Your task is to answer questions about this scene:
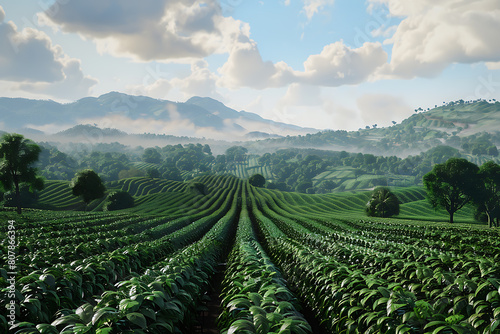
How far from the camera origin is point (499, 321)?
12.4 feet

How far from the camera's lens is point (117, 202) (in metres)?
93.5

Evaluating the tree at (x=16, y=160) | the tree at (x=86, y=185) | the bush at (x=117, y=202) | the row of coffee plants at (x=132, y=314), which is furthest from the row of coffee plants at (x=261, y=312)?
the bush at (x=117, y=202)

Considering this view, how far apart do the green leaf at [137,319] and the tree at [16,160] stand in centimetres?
5462

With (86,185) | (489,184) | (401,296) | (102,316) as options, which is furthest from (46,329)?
(86,185)

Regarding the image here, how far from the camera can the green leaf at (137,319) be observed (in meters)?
3.32

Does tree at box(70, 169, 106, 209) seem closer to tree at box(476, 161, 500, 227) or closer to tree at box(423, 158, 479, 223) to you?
tree at box(423, 158, 479, 223)

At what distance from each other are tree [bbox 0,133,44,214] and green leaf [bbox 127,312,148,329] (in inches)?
2150

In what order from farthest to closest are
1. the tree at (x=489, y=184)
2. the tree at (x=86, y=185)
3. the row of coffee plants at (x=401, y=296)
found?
the tree at (x=86, y=185) < the tree at (x=489, y=184) < the row of coffee plants at (x=401, y=296)

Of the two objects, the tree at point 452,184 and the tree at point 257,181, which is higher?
the tree at point 452,184

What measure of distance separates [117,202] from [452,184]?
3707 inches

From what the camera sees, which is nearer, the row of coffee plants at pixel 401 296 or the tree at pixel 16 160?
the row of coffee plants at pixel 401 296

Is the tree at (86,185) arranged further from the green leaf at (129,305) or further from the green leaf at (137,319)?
the green leaf at (137,319)

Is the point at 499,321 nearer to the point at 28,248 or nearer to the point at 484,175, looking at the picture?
the point at 28,248

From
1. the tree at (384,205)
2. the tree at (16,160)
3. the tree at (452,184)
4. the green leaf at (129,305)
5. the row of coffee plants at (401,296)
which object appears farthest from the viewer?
the tree at (384,205)
